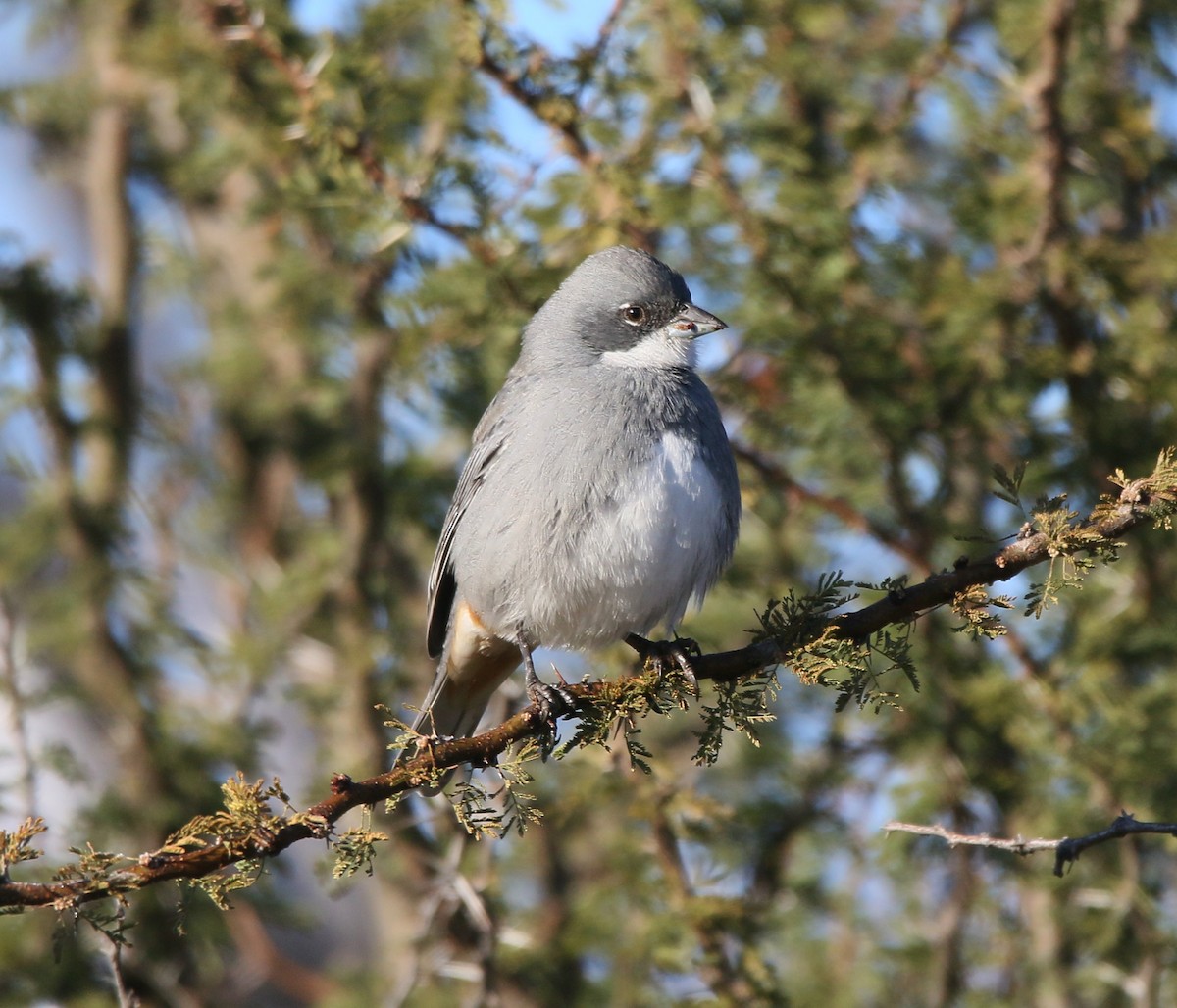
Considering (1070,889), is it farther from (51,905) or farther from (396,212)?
(51,905)

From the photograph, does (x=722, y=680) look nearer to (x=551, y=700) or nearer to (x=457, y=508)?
(x=551, y=700)

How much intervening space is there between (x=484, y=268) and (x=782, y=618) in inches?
86.9

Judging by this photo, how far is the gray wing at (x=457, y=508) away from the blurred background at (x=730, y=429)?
0.55 m

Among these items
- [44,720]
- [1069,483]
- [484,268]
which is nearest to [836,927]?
[1069,483]

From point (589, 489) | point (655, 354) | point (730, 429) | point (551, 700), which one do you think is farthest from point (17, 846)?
point (730, 429)

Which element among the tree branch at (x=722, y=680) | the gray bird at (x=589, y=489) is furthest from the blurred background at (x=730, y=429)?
the tree branch at (x=722, y=680)

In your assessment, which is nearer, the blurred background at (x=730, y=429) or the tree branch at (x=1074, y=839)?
the tree branch at (x=1074, y=839)

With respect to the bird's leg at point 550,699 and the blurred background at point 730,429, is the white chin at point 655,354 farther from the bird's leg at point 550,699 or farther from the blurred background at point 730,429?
the bird's leg at point 550,699

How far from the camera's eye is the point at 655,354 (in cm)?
475

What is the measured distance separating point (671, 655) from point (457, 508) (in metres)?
1.04

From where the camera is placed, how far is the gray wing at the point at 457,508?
4691 mm

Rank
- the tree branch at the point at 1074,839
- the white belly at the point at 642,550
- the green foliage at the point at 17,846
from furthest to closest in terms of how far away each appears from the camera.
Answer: the white belly at the point at 642,550, the tree branch at the point at 1074,839, the green foliage at the point at 17,846

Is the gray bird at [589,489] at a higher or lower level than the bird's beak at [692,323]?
lower

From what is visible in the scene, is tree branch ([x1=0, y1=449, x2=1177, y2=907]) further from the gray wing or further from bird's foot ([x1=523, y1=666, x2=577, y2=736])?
the gray wing
